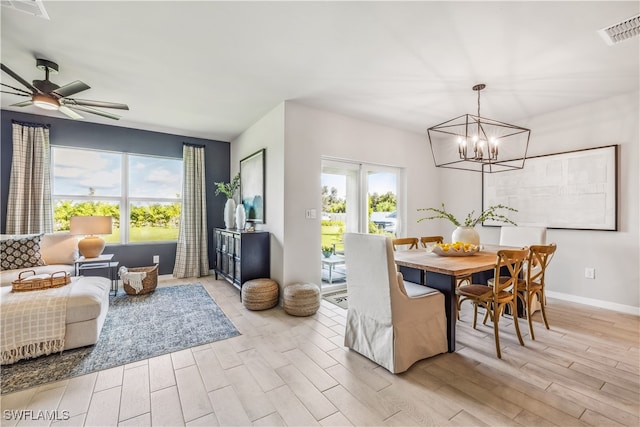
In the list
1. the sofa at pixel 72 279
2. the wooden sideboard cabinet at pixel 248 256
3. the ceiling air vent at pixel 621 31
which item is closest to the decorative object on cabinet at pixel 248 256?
the wooden sideboard cabinet at pixel 248 256

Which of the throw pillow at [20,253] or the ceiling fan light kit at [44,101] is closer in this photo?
the ceiling fan light kit at [44,101]

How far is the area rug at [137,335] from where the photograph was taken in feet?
6.82

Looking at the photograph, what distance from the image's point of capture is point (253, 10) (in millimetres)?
1946

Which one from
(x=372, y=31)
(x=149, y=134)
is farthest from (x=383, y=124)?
(x=149, y=134)

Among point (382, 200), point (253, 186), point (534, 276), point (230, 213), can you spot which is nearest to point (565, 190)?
point (534, 276)

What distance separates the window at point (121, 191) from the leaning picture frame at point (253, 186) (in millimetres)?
1335

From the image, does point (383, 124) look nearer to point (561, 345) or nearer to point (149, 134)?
point (561, 345)

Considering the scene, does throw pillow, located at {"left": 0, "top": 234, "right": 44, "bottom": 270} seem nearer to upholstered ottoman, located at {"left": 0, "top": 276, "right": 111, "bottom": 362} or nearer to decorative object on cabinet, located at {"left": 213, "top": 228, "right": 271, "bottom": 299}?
upholstered ottoman, located at {"left": 0, "top": 276, "right": 111, "bottom": 362}

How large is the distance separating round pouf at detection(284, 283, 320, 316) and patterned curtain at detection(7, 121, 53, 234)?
3.68 metres

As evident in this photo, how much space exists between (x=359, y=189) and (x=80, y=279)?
3.56m

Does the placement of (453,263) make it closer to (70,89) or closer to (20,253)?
(70,89)

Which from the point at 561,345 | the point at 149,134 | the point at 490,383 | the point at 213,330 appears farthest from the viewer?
the point at 149,134

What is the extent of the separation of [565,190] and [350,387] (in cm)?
386

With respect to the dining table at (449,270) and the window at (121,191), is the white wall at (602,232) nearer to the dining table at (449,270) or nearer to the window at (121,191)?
the dining table at (449,270)
